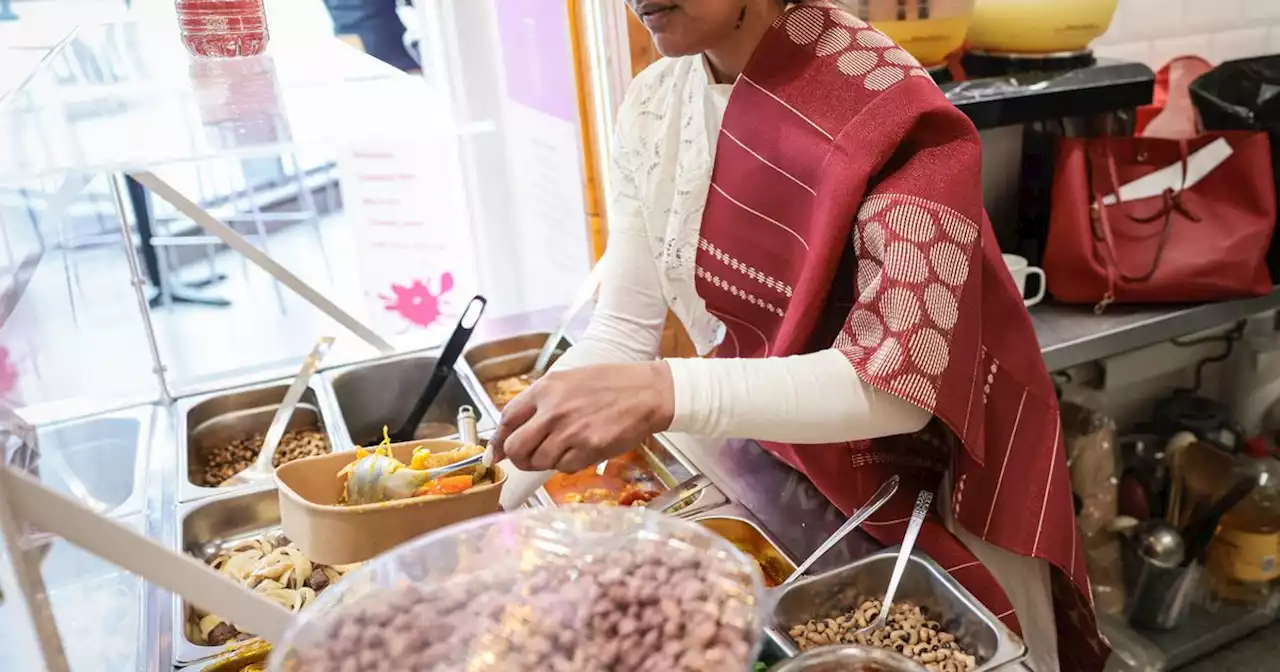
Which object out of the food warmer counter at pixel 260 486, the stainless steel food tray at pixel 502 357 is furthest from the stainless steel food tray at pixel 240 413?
the stainless steel food tray at pixel 502 357

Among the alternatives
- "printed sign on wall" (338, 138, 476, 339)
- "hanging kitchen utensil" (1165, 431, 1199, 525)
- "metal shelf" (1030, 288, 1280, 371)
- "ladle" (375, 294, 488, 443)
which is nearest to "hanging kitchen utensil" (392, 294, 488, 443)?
"ladle" (375, 294, 488, 443)

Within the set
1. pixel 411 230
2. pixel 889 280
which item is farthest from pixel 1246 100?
pixel 411 230

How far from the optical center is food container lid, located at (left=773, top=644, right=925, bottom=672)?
2.59ft

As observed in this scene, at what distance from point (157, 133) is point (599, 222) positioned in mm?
955

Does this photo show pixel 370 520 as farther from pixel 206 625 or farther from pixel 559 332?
pixel 559 332

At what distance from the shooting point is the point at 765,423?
35.0 inches

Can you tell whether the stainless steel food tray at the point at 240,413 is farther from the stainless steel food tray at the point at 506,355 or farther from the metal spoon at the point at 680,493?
the metal spoon at the point at 680,493

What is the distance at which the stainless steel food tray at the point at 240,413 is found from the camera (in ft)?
5.01

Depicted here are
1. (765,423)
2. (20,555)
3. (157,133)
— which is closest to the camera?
(20,555)

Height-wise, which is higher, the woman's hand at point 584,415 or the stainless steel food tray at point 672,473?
the woman's hand at point 584,415

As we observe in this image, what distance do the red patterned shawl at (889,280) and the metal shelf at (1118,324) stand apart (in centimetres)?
60

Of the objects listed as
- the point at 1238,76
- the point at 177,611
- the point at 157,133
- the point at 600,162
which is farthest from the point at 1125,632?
the point at 157,133

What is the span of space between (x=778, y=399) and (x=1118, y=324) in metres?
1.12

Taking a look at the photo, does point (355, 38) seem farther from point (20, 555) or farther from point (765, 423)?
point (20, 555)
